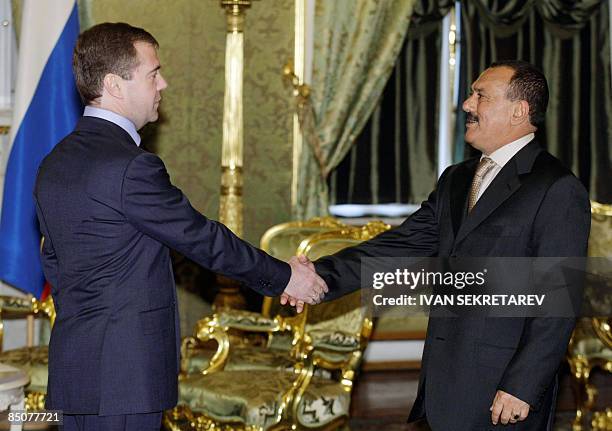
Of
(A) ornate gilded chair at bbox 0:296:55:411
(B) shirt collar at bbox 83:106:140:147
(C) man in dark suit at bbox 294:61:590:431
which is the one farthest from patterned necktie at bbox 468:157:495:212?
(A) ornate gilded chair at bbox 0:296:55:411

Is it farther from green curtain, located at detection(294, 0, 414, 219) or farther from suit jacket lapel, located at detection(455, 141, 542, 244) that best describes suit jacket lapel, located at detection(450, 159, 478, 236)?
green curtain, located at detection(294, 0, 414, 219)

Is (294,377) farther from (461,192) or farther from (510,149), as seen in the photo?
(510,149)

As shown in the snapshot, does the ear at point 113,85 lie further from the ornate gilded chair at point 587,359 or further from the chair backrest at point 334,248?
the ornate gilded chair at point 587,359

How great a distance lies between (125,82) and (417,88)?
386 centimetres

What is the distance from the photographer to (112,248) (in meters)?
2.62

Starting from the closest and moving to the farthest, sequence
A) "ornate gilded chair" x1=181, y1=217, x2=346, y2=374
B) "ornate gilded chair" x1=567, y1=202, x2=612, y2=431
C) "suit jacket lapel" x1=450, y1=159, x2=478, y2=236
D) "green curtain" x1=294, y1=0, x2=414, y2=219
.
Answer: "suit jacket lapel" x1=450, y1=159, x2=478, y2=236, "ornate gilded chair" x1=181, y1=217, x2=346, y2=374, "ornate gilded chair" x1=567, y1=202, x2=612, y2=431, "green curtain" x1=294, y1=0, x2=414, y2=219

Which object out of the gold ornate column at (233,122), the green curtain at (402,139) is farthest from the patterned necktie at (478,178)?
the green curtain at (402,139)

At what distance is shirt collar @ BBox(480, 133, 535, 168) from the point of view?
2.99m

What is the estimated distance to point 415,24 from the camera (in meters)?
6.26

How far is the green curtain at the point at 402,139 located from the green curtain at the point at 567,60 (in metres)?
0.22

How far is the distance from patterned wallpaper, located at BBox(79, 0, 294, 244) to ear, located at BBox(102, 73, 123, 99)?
9.77ft

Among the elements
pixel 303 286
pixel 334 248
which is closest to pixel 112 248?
pixel 303 286

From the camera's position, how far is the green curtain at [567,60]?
6359mm

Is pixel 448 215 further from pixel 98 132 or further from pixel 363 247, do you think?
pixel 98 132
